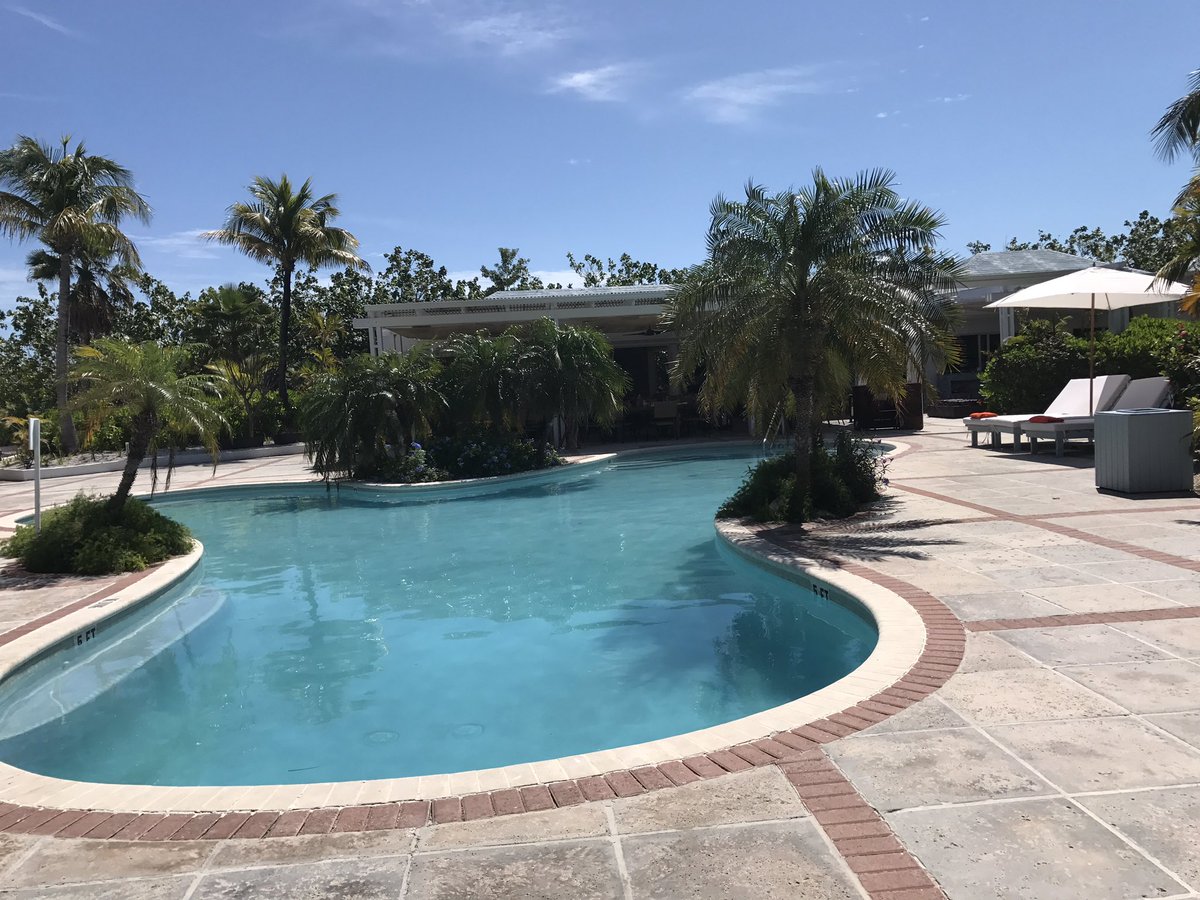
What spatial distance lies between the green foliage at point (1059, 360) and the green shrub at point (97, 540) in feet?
53.7

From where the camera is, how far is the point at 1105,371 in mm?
18094


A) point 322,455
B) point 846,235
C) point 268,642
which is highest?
point 846,235

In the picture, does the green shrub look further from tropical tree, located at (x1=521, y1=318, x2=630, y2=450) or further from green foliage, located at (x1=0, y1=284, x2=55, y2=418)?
green foliage, located at (x1=0, y1=284, x2=55, y2=418)

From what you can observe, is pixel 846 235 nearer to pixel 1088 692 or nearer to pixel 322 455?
pixel 1088 692

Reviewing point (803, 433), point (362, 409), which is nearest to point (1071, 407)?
point (803, 433)

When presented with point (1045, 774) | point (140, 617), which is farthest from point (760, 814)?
point (140, 617)

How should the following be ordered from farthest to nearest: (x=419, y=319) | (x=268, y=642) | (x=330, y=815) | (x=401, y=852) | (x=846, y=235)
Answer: (x=419, y=319)
(x=846, y=235)
(x=268, y=642)
(x=330, y=815)
(x=401, y=852)

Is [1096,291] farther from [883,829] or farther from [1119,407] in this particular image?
[883,829]

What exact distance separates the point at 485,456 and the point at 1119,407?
12.0m

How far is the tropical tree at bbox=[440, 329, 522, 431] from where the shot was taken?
18.6m

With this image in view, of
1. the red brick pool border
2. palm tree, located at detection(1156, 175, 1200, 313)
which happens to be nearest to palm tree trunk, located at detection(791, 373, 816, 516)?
palm tree, located at detection(1156, 175, 1200, 313)

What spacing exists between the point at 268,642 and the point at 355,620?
2.86ft

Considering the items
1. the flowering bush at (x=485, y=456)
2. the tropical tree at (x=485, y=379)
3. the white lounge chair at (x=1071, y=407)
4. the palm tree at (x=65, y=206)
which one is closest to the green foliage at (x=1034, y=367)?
the white lounge chair at (x=1071, y=407)

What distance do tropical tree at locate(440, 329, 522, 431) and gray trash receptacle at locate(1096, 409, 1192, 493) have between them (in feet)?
37.3
